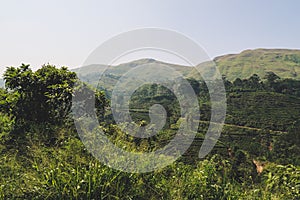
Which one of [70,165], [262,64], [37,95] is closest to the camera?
[70,165]

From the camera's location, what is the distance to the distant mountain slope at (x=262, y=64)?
3575 inches

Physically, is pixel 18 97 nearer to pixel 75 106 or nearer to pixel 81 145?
pixel 75 106

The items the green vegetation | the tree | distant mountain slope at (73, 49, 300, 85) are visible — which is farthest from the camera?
distant mountain slope at (73, 49, 300, 85)

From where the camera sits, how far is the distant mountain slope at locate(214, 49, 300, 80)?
90.8 metres

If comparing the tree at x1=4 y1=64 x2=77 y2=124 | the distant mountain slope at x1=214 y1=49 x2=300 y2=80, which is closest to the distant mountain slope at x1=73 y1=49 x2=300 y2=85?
the distant mountain slope at x1=214 y1=49 x2=300 y2=80

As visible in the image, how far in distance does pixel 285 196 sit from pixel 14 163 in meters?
2.82

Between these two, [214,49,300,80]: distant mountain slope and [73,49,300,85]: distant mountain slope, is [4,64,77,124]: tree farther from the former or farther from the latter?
[214,49,300,80]: distant mountain slope

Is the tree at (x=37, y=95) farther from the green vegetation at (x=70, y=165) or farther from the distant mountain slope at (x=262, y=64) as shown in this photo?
the distant mountain slope at (x=262, y=64)

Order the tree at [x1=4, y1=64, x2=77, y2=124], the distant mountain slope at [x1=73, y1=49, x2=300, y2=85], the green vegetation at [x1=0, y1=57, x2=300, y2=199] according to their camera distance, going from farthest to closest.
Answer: the distant mountain slope at [x1=73, y1=49, x2=300, y2=85] < the tree at [x1=4, y1=64, x2=77, y2=124] < the green vegetation at [x1=0, y1=57, x2=300, y2=199]

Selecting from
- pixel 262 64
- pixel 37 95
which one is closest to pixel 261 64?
pixel 262 64

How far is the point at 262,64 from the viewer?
4011 inches

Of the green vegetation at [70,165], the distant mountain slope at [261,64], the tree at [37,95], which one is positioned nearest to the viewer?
the green vegetation at [70,165]

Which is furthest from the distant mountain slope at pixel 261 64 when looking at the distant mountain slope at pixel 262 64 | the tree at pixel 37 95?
the tree at pixel 37 95

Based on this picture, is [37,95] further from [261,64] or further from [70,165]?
[261,64]
